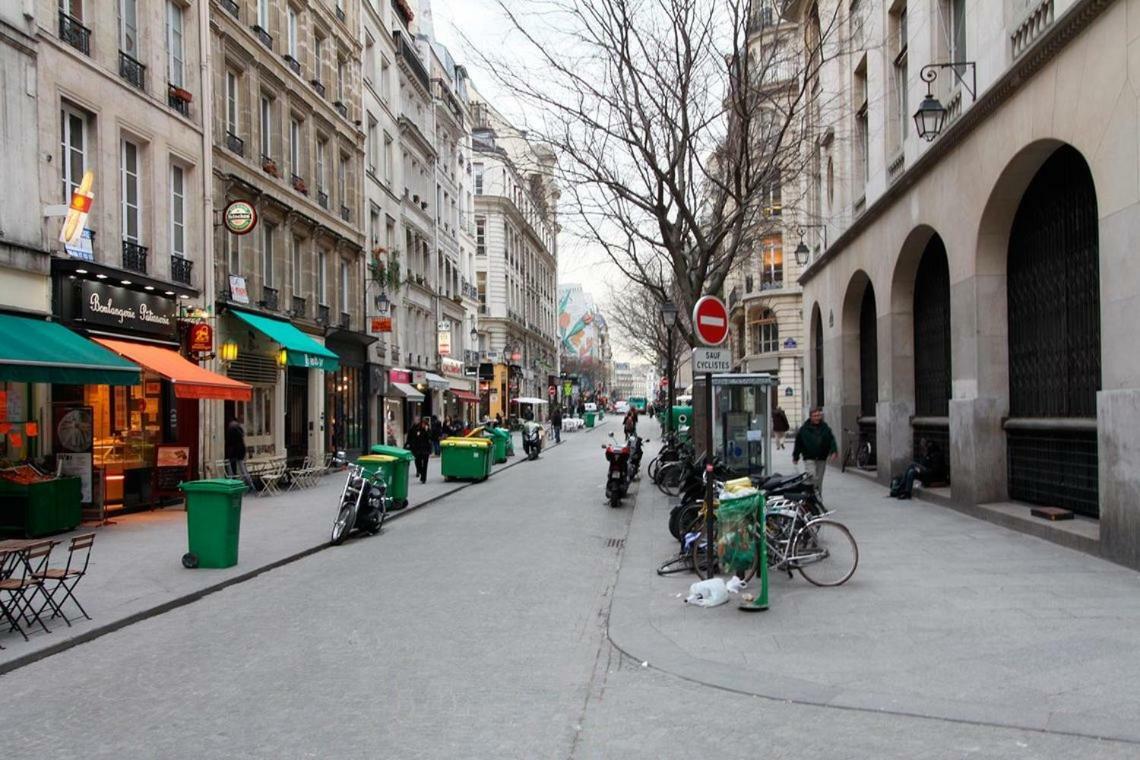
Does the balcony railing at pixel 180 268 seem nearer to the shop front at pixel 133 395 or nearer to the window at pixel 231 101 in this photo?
the shop front at pixel 133 395

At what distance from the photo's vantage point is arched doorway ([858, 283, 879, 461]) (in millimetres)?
23000

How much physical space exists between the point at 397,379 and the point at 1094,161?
28.7 metres

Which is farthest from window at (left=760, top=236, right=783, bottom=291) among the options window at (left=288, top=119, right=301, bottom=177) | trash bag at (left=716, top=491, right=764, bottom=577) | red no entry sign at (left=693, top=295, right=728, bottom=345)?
trash bag at (left=716, top=491, right=764, bottom=577)

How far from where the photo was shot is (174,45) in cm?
1941

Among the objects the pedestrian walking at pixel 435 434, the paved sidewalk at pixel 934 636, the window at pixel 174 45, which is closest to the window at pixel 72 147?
the window at pixel 174 45

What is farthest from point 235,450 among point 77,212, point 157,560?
point 157,560

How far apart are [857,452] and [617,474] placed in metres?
8.31

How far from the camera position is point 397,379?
3584cm

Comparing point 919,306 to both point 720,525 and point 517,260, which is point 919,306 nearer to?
point 720,525

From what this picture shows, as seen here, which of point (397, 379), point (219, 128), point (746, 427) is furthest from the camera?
point (397, 379)

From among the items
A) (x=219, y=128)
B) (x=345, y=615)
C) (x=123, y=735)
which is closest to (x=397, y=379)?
(x=219, y=128)

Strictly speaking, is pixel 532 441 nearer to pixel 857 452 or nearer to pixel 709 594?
pixel 857 452

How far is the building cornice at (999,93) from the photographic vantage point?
1014 centimetres

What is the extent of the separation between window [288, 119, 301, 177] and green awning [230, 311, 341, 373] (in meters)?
4.70
